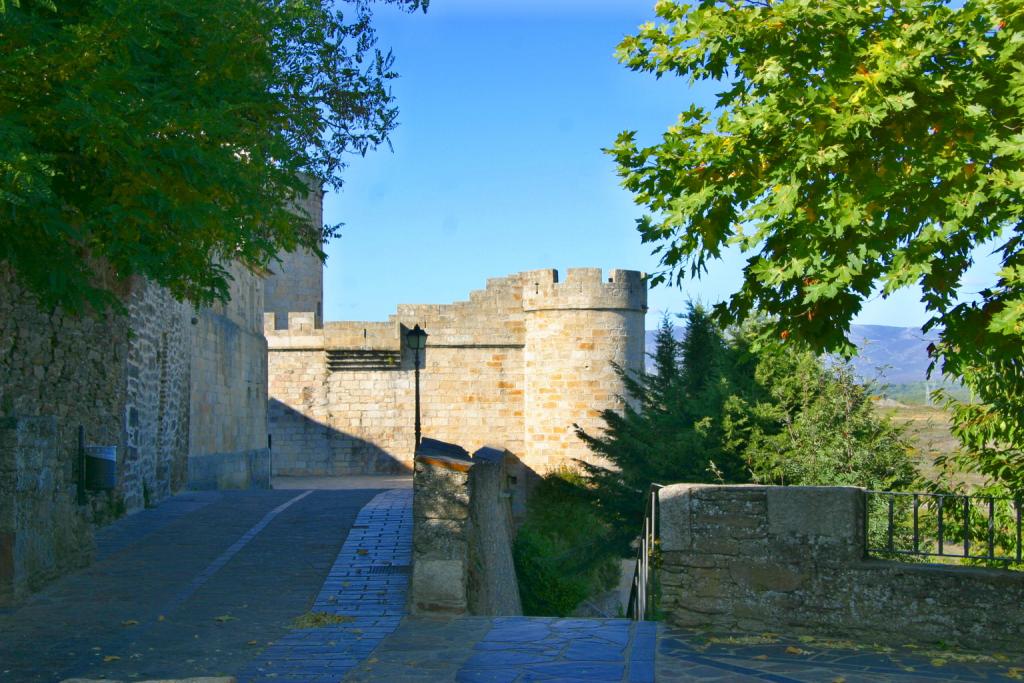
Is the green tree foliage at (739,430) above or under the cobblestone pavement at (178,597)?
above

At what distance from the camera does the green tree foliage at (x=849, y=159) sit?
7547 mm

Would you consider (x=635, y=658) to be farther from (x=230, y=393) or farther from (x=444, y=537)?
(x=230, y=393)

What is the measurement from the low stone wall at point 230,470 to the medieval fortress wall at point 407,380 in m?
6.82

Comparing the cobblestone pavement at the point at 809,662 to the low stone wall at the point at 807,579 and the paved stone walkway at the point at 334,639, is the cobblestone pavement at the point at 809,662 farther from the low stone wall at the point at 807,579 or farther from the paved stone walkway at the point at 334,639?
the low stone wall at the point at 807,579

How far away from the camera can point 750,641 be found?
7.88 metres

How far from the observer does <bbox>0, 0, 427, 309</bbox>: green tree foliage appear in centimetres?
846

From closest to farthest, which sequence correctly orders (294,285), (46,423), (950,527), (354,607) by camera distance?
(354,607)
(46,423)
(950,527)
(294,285)

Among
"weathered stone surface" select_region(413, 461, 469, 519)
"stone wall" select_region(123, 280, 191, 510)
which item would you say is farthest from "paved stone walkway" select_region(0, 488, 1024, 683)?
"stone wall" select_region(123, 280, 191, 510)

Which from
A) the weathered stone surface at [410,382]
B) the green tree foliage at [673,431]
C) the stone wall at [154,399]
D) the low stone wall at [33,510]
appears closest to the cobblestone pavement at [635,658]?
the low stone wall at [33,510]

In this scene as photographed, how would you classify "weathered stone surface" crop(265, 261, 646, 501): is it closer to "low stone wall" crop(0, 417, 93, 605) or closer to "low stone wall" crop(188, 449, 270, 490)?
"low stone wall" crop(188, 449, 270, 490)

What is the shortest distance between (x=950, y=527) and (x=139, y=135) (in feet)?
26.6

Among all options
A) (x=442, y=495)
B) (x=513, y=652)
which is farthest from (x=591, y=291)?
(x=513, y=652)

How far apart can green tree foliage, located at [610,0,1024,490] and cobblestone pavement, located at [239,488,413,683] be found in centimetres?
336

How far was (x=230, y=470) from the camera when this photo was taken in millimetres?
22906
